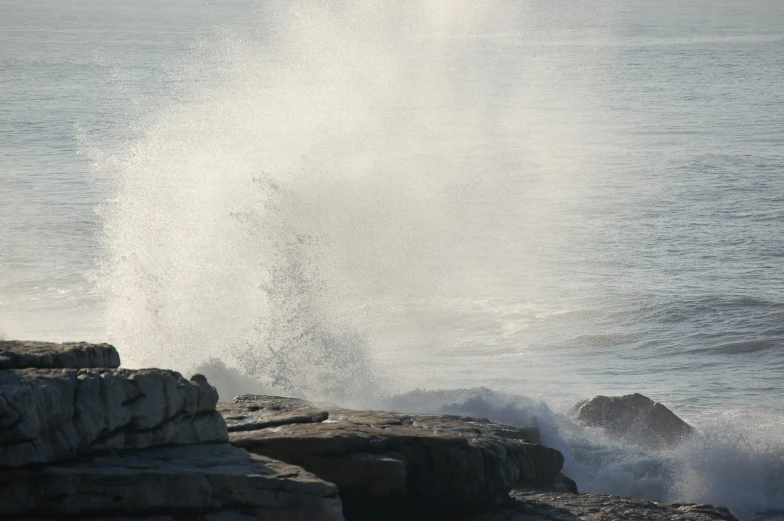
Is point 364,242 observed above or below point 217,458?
above

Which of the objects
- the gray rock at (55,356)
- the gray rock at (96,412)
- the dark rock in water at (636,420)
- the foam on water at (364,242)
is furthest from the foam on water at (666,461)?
the gray rock at (55,356)

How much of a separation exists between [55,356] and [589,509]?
4.52 metres

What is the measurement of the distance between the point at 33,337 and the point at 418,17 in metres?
39.6

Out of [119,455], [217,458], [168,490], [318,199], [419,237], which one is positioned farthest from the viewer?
[419,237]

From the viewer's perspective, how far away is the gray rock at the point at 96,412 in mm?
6672

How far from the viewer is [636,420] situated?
47.3ft

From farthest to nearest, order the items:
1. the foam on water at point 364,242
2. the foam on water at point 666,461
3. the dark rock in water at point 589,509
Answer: the foam on water at point 364,242 < the foam on water at point 666,461 < the dark rock in water at point 589,509

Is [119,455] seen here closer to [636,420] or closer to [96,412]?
[96,412]

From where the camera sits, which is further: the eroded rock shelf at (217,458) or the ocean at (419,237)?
the ocean at (419,237)

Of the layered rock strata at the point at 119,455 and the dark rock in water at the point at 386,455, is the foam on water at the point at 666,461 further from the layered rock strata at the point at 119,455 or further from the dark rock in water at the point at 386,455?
the layered rock strata at the point at 119,455

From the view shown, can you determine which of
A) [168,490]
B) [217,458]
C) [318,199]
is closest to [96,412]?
[168,490]

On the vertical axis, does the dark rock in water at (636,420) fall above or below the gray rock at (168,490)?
above

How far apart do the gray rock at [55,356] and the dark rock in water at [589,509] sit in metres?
3.05

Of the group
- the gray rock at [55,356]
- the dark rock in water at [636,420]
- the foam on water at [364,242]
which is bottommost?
the gray rock at [55,356]
